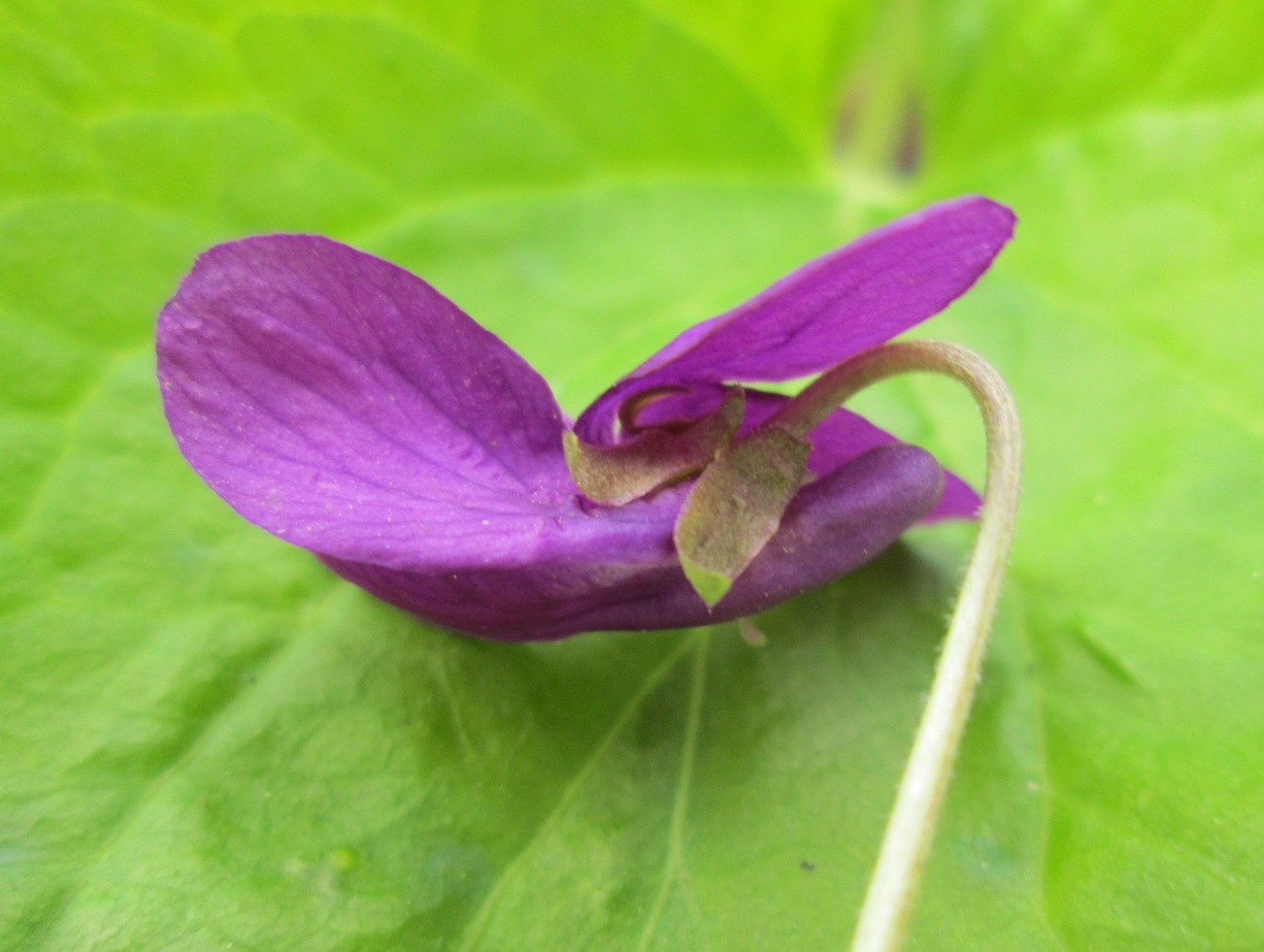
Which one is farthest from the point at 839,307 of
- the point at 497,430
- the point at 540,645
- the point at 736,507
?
the point at 540,645

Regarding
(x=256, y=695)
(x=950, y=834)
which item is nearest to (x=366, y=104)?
(x=256, y=695)

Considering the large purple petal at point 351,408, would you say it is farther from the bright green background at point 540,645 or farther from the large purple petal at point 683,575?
the bright green background at point 540,645

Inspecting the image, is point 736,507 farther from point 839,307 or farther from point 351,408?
point 351,408

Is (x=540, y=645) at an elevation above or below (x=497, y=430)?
below

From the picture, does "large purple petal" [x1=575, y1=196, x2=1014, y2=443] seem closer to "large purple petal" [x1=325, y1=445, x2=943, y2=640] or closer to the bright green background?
"large purple petal" [x1=325, y1=445, x2=943, y2=640]

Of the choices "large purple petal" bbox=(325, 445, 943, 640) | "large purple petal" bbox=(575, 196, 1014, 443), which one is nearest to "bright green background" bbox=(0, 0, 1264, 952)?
"large purple petal" bbox=(325, 445, 943, 640)

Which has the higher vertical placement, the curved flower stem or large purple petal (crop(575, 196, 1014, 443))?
large purple petal (crop(575, 196, 1014, 443))

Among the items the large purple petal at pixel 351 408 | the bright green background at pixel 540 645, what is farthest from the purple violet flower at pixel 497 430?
the bright green background at pixel 540 645
